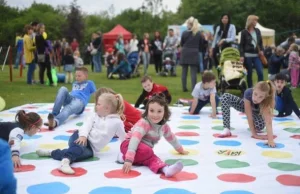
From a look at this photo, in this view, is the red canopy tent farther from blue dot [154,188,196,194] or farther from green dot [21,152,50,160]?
blue dot [154,188,196,194]

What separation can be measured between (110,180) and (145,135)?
21.5 inches

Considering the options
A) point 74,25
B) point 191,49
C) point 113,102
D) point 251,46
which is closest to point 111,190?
point 113,102

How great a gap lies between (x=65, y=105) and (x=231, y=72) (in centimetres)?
374

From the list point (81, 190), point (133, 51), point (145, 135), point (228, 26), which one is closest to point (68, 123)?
point (145, 135)

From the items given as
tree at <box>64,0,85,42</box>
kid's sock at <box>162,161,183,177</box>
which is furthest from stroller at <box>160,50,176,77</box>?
tree at <box>64,0,85,42</box>

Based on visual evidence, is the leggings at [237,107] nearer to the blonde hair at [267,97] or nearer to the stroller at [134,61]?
the blonde hair at [267,97]

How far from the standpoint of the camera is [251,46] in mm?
6910

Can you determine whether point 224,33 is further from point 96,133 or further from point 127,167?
point 127,167

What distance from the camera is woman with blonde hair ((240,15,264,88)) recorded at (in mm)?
6918

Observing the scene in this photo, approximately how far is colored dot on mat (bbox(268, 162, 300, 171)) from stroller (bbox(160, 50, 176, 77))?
976cm

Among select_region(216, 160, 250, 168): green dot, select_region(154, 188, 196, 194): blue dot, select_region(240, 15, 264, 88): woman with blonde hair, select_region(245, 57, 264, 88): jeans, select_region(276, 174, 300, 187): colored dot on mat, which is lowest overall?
select_region(154, 188, 196, 194): blue dot

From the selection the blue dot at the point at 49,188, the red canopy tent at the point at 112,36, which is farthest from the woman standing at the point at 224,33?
the red canopy tent at the point at 112,36

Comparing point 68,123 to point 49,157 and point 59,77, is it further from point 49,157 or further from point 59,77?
point 59,77

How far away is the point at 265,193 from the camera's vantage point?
2.30 m
